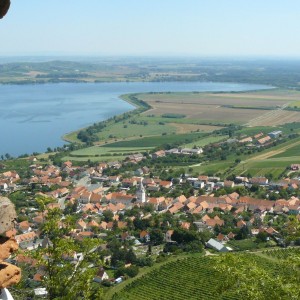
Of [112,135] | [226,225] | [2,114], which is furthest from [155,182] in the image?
[2,114]

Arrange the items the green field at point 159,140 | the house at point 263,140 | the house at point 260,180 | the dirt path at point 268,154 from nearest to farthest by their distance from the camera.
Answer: the house at point 260,180 → the dirt path at point 268,154 → the house at point 263,140 → the green field at point 159,140

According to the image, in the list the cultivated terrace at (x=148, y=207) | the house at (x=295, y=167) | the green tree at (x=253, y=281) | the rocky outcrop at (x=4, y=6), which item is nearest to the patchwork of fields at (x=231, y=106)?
the cultivated terrace at (x=148, y=207)

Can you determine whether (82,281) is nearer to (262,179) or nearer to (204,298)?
(204,298)

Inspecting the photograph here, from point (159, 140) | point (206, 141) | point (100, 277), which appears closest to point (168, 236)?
point (100, 277)

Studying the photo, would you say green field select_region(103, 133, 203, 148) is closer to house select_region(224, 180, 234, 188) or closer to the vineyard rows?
house select_region(224, 180, 234, 188)

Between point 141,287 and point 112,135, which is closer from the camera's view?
point 141,287

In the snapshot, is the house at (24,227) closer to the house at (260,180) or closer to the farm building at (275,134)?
the house at (260,180)
